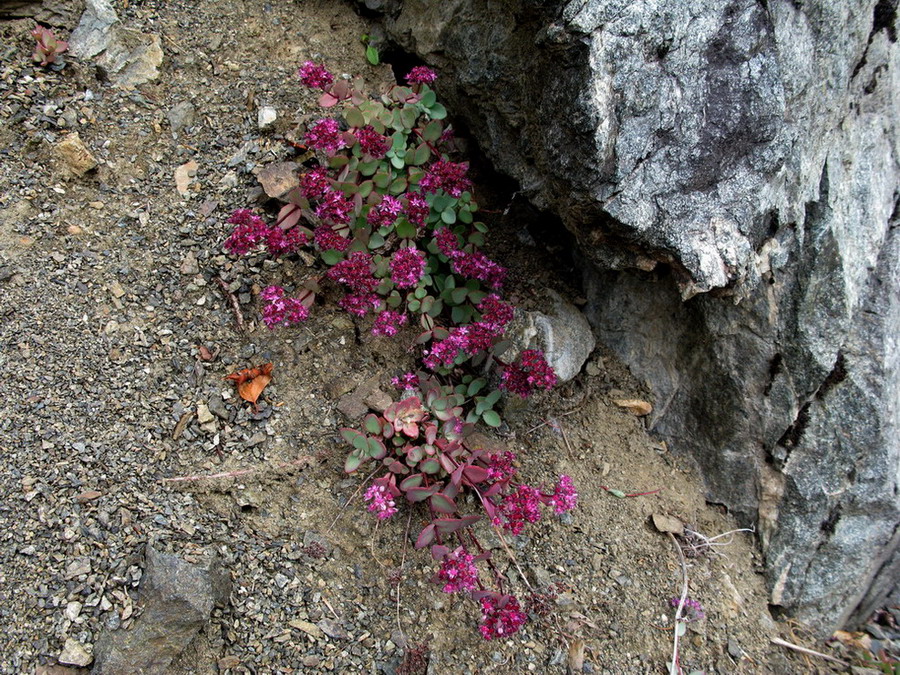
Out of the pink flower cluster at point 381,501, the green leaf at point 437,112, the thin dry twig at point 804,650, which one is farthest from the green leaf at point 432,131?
the thin dry twig at point 804,650

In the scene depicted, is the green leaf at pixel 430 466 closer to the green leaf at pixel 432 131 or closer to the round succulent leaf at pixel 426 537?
the round succulent leaf at pixel 426 537

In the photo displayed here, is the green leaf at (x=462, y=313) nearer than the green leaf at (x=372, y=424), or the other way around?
the green leaf at (x=372, y=424)

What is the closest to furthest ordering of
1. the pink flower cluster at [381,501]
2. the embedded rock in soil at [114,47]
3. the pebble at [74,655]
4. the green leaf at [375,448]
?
1. the pebble at [74,655]
2. the pink flower cluster at [381,501]
3. the green leaf at [375,448]
4. the embedded rock in soil at [114,47]

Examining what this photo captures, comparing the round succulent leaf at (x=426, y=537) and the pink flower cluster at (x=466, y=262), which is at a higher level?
the pink flower cluster at (x=466, y=262)

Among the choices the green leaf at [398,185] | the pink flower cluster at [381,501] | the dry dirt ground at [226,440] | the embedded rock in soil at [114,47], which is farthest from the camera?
the embedded rock in soil at [114,47]

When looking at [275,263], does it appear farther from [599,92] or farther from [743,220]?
[743,220]

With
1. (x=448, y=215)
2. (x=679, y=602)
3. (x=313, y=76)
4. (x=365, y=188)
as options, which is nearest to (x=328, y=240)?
(x=365, y=188)
